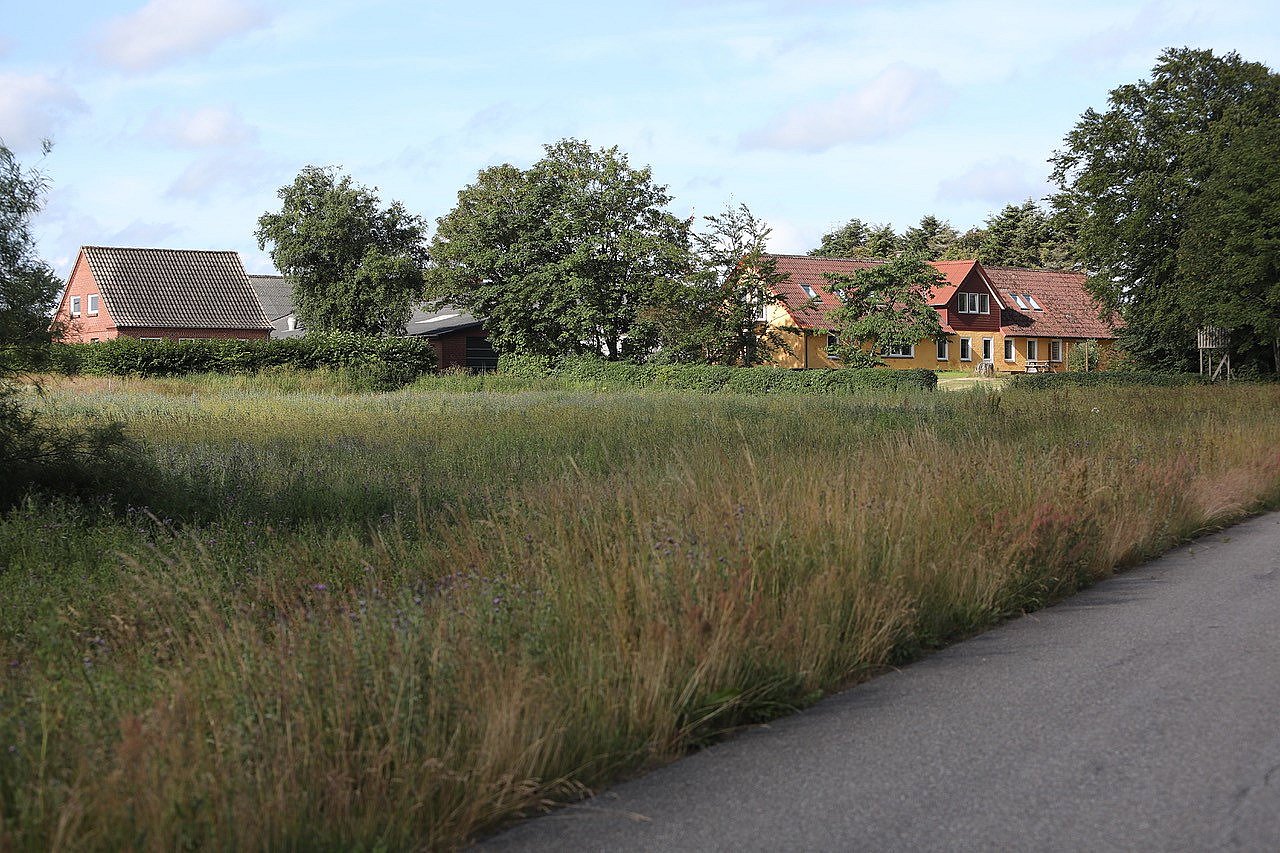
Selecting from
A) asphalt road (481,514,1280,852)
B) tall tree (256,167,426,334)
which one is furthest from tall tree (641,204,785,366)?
asphalt road (481,514,1280,852)

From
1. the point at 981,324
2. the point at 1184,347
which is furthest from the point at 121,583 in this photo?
the point at 981,324

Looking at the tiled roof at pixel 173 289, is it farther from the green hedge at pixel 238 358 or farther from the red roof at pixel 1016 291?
the red roof at pixel 1016 291

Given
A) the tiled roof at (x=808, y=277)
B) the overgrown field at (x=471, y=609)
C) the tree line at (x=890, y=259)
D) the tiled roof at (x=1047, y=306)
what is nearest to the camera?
the overgrown field at (x=471, y=609)

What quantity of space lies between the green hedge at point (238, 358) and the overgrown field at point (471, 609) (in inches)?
1315

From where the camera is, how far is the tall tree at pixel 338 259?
6800 centimetres

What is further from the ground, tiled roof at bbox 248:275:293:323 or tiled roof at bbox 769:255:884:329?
tiled roof at bbox 248:275:293:323

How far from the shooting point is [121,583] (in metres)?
7.50

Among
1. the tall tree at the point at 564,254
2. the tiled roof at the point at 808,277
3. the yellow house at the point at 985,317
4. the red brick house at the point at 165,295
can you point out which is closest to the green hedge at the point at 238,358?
the tall tree at the point at 564,254

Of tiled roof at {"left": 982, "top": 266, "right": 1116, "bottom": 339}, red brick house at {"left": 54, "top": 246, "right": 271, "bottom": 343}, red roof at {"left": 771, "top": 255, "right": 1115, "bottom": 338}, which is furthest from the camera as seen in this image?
tiled roof at {"left": 982, "top": 266, "right": 1116, "bottom": 339}

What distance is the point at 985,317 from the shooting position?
2825 inches

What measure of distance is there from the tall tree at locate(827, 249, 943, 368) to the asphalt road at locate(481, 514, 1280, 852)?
41221mm

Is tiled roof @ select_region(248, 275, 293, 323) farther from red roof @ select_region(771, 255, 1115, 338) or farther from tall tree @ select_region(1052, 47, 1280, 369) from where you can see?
tall tree @ select_region(1052, 47, 1280, 369)

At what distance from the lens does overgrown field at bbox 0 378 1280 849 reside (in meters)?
3.99

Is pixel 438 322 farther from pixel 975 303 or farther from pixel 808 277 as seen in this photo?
pixel 975 303
